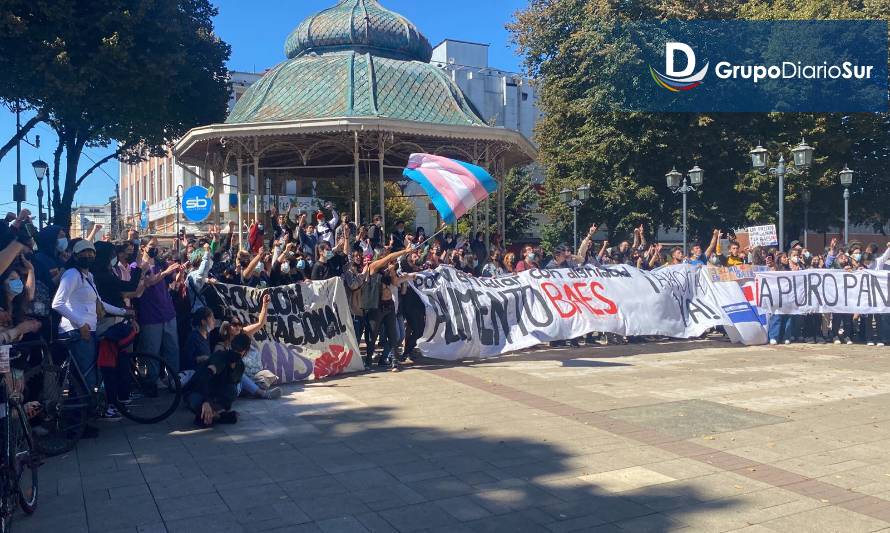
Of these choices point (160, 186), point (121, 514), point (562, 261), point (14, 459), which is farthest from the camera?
point (160, 186)

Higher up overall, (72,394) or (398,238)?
(398,238)

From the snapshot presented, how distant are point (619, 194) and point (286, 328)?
23.9m

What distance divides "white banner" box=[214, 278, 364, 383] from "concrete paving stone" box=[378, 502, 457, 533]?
5018 millimetres

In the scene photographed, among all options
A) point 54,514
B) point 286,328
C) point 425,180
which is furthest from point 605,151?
point 54,514

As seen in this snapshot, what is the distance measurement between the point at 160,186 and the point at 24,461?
60724mm

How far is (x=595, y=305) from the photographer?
13.5 metres

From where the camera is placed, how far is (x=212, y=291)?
10.1 m

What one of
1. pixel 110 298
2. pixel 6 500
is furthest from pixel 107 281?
pixel 6 500

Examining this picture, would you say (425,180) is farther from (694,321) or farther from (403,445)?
(694,321)

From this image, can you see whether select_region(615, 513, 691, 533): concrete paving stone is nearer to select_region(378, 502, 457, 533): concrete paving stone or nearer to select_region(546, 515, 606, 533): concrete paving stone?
select_region(546, 515, 606, 533): concrete paving stone

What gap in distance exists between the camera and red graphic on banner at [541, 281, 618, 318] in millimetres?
13172

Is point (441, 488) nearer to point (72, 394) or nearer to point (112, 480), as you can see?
point (112, 480)

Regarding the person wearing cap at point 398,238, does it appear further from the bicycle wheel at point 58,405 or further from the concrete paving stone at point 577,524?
the concrete paving stone at point 577,524

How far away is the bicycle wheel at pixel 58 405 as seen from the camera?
6513 mm
